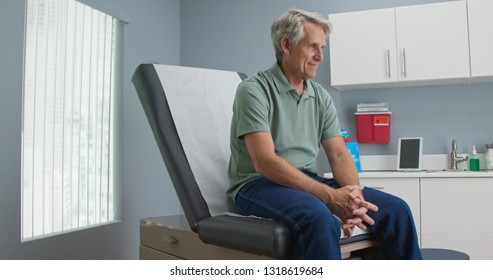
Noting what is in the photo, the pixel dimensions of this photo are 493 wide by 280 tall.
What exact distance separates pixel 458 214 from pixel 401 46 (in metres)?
1.04

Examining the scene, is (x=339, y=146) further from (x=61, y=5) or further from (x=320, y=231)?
(x=61, y=5)

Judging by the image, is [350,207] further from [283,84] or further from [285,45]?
[285,45]

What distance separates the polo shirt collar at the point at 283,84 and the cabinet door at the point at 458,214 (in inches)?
47.1

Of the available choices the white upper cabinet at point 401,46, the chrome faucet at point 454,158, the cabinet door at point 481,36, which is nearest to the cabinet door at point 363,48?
the white upper cabinet at point 401,46

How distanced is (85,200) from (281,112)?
1.52m

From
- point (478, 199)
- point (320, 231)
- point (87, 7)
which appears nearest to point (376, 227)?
point (320, 231)

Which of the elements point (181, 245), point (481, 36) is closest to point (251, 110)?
point (181, 245)

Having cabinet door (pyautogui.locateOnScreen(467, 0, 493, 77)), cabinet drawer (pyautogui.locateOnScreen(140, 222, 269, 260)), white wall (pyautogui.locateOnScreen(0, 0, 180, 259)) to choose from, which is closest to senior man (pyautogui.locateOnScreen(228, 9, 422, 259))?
cabinet drawer (pyautogui.locateOnScreen(140, 222, 269, 260))

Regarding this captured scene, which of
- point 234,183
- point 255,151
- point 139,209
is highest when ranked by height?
point 255,151

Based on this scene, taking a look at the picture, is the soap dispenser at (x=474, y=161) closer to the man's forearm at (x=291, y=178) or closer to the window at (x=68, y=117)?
the man's forearm at (x=291, y=178)

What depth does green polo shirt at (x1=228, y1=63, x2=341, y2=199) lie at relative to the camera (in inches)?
55.4

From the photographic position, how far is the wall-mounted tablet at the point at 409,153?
274 centimetres

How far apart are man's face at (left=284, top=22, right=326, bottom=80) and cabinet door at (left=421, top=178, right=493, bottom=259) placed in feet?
4.11

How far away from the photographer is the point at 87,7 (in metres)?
2.54
